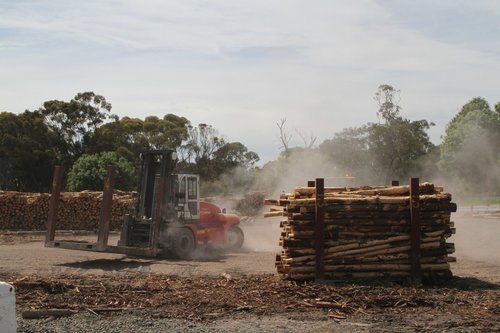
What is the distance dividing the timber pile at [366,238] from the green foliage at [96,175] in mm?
28772

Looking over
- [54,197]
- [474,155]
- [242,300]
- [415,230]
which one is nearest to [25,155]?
[54,197]

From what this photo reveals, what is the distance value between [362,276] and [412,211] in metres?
1.66

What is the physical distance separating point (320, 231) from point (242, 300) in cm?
251

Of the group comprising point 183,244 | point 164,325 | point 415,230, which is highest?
point 415,230

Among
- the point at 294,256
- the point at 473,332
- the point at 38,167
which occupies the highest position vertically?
the point at 38,167

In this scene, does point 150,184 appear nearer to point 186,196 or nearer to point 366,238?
point 186,196

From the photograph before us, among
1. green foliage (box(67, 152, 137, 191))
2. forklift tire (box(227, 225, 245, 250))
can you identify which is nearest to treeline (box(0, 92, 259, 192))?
green foliage (box(67, 152, 137, 191))

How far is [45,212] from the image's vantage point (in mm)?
29844

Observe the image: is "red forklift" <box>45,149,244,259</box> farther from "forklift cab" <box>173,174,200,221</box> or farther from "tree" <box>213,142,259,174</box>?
"tree" <box>213,142,259,174</box>

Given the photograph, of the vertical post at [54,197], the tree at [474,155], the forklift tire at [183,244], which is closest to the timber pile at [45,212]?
the forklift tire at [183,244]

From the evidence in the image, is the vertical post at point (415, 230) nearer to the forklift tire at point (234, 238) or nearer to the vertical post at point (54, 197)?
the vertical post at point (54, 197)

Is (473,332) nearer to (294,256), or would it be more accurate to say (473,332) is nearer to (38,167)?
(294,256)

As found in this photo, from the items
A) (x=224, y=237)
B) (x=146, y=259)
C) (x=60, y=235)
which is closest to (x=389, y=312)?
(x=146, y=259)

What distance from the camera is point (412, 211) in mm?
12086
